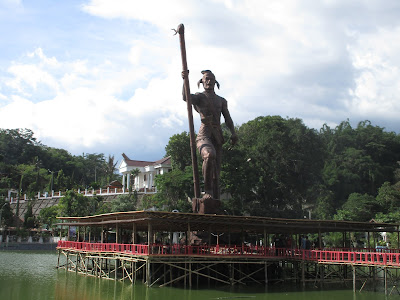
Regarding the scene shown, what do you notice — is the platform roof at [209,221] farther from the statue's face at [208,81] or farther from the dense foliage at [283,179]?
the dense foliage at [283,179]

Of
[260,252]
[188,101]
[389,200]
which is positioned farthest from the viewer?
[389,200]

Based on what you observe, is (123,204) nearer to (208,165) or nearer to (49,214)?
(49,214)

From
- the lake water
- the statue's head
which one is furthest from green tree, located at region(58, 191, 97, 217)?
the statue's head

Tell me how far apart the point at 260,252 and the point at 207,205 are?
355 centimetres

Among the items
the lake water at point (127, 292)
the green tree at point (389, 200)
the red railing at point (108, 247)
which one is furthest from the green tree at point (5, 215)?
the green tree at point (389, 200)

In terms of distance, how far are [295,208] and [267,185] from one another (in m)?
4.43

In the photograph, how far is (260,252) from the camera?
2234 centimetres

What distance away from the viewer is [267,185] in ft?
160

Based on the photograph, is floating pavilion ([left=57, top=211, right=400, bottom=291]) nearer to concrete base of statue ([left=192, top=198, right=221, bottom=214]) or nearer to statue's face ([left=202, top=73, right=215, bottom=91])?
concrete base of statue ([left=192, top=198, right=221, bottom=214])

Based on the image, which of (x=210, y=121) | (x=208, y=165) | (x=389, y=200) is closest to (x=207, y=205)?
(x=208, y=165)

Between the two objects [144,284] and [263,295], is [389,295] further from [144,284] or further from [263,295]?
[144,284]

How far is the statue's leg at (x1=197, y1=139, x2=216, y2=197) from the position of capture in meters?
23.8

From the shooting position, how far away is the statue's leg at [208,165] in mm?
23781

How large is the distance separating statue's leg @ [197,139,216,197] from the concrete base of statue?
1.21ft
